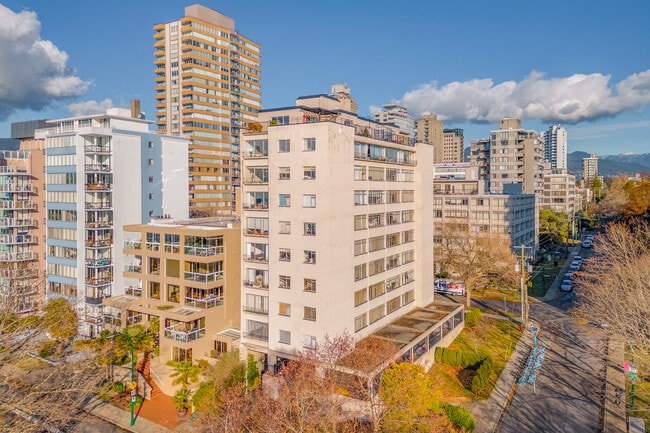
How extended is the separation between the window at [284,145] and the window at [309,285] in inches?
446

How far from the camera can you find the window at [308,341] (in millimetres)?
37344

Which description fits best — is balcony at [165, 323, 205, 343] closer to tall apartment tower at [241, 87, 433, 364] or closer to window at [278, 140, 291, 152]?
tall apartment tower at [241, 87, 433, 364]

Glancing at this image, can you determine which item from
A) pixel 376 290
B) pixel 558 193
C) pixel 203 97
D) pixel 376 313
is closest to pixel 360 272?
pixel 376 290

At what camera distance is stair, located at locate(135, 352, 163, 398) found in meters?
42.7

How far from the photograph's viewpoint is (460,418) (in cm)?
3139

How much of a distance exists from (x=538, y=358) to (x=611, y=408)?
7956mm

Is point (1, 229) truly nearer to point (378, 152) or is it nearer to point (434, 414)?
point (378, 152)

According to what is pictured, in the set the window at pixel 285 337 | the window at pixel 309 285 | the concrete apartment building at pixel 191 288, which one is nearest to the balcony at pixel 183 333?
the concrete apartment building at pixel 191 288

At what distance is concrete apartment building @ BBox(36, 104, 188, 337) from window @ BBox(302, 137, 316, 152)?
110 ft

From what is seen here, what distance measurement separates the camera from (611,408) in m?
34.7

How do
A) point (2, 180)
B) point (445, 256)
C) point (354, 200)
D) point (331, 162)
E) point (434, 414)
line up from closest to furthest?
point (434, 414), point (331, 162), point (354, 200), point (2, 180), point (445, 256)

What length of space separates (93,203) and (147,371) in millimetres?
24817

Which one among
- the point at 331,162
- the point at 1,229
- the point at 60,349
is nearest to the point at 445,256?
the point at 331,162

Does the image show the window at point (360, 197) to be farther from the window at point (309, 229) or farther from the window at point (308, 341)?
the window at point (308, 341)
